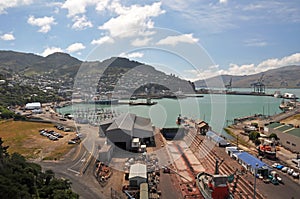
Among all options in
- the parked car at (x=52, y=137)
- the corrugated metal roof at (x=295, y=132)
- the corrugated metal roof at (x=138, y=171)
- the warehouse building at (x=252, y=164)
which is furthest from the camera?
the parked car at (x=52, y=137)

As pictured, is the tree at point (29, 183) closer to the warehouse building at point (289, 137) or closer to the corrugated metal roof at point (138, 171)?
the corrugated metal roof at point (138, 171)

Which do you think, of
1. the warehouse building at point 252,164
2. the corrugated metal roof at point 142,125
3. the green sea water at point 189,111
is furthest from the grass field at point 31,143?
the green sea water at point 189,111

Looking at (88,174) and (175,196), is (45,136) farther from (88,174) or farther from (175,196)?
(175,196)

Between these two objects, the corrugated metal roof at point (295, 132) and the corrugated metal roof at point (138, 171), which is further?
the corrugated metal roof at point (295, 132)

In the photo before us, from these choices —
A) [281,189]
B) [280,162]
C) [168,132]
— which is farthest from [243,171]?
[168,132]

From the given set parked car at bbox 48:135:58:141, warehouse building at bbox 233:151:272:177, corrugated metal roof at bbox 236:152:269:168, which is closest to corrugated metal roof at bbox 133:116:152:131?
parked car at bbox 48:135:58:141

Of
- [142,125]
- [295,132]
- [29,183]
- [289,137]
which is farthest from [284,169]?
[29,183]
